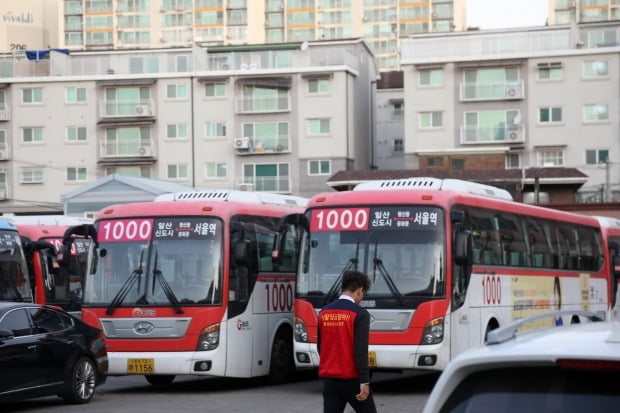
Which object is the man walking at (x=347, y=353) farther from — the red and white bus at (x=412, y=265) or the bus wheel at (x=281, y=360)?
the bus wheel at (x=281, y=360)

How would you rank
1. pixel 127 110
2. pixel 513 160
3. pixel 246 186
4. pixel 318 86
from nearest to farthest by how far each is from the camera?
1. pixel 513 160
2. pixel 246 186
3. pixel 318 86
4. pixel 127 110

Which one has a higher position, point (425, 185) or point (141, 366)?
point (425, 185)

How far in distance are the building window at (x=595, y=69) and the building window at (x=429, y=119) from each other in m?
8.74

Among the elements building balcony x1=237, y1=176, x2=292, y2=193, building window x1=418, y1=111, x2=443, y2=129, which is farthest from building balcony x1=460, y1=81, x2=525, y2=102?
building balcony x1=237, y1=176, x2=292, y2=193

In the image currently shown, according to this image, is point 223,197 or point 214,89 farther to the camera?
point 214,89

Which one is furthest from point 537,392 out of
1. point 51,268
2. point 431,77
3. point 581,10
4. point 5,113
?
point 581,10

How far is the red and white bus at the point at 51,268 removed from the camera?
85.1ft

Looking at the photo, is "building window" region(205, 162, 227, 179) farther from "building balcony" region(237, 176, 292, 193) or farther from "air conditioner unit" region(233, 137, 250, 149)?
"air conditioner unit" region(233, 137, 250, 149)

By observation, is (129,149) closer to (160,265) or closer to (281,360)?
(281,360)

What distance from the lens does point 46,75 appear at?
8256 centimetres

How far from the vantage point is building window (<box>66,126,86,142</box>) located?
79.4 metres

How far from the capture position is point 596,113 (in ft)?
236

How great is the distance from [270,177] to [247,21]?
75.3 meters

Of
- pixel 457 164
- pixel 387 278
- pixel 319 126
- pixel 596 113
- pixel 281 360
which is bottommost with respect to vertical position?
pixel 281 360
